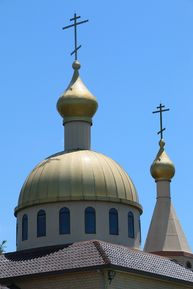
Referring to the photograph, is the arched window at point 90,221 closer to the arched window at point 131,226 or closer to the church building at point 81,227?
the church building at point 81,227

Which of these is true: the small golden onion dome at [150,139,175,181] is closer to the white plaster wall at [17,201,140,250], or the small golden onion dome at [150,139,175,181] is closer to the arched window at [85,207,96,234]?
the white plaster wall at [17,201,140,250]

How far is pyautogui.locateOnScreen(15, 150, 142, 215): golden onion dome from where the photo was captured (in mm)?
39531

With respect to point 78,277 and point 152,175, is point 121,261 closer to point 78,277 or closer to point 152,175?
point 78,277

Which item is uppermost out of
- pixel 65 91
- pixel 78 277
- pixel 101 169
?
pixel 65 91

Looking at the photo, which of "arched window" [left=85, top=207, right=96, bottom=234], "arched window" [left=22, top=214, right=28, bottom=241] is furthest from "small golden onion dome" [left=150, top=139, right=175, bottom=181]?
"arched window" [left=22, top=214, right=28, bottom=241]

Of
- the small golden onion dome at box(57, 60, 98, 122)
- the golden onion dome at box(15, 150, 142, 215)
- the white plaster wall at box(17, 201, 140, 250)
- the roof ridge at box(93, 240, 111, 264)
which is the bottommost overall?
the roof ridge at box(93, 240, 111, 264)

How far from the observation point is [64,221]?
129 ft

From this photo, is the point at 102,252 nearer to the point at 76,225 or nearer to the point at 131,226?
the point at 76,225

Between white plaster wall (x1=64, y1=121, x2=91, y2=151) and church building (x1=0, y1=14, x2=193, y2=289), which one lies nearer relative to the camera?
church building (x1=0, y1=14, x2=193, y2=289)

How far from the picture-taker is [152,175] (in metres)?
47.1

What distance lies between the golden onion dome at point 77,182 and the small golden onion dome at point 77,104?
7.18 feet

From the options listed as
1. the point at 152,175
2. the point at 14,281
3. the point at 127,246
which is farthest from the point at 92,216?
the point at 152,175

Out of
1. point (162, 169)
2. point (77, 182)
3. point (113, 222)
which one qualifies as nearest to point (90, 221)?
point (113, 222)

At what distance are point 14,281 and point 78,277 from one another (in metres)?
3.22
